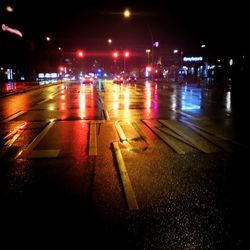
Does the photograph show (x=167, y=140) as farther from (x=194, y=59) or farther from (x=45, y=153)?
(x=194, y=59)

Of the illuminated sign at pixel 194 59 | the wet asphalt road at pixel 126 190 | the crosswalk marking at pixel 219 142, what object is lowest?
the wet asphalt road at pixel 126 190

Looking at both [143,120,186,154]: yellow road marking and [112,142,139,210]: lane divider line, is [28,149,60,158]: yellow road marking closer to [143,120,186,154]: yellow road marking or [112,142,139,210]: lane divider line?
[112,142,139,210]: lane divider line

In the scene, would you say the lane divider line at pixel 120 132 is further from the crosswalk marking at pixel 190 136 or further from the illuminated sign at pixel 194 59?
the illuminated sign at pixel 194 59

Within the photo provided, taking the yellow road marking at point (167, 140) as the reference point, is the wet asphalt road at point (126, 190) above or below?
below

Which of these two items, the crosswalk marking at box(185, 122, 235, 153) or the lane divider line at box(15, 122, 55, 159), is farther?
the crosswalk marking at box(185, 122, 235, 153)

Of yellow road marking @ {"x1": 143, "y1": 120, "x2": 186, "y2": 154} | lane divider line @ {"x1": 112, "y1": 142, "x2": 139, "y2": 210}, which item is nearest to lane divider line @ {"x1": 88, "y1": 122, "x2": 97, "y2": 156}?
lane divider line @ {"x1": 112, "y1": 142, "x2": 139, "y2": 210}

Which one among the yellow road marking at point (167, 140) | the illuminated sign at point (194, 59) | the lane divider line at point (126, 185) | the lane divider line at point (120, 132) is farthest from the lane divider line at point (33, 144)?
the illuminated sign at point (194, 59)

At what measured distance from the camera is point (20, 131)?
12.8 meters

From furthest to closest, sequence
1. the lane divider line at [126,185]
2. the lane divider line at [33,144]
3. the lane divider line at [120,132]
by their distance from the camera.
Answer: the lane divider line at [120,132]
the lane divider line at [33,144]
the lane divider line at [126,185]

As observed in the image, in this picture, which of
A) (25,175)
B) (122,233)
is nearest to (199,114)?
(25,175)

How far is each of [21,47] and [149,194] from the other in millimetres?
79788

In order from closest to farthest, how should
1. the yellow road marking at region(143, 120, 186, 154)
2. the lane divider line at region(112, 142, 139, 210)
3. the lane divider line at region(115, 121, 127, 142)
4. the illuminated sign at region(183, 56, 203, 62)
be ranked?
the lane divider line at region(112, 142, 139, 210) → the yellow road marking at region(143, 120, 186, 154) → the lane divider line at region(115, 121, 127, 142) → the illuminated sign at region(183, 56, 203, 62)

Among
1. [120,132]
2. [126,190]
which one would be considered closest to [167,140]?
[120,132]

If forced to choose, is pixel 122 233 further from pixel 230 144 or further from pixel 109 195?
pixel 230 144
